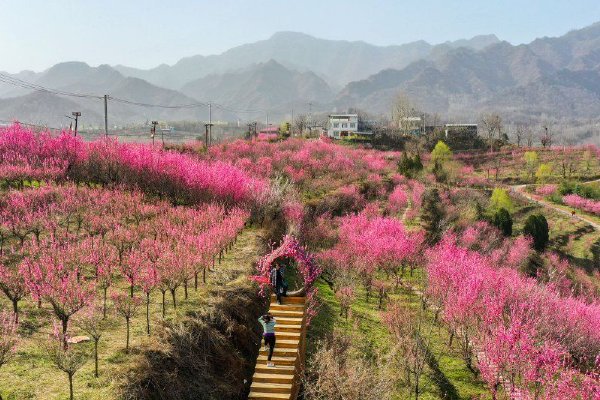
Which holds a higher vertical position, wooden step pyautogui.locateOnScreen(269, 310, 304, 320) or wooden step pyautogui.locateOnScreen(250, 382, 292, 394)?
wooden step pyautogui.locateOnScreen(269, 310, 304, 320)

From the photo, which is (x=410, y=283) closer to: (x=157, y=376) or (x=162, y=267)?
(x=162, y=267)

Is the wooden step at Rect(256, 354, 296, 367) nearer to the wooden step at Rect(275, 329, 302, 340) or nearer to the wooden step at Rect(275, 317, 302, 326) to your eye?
the wooden step at Rect(275, 329, 302, 340)

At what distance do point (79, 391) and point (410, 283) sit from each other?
2260 cm

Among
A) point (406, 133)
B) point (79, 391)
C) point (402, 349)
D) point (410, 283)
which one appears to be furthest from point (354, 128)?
point (79, 391)

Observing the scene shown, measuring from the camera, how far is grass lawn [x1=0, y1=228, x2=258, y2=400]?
39.9 ft

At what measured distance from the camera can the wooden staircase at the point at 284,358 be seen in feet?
50.7

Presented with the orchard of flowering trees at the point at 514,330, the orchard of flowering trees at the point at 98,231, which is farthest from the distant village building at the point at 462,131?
the orchard of flowering trees at the point at 514,330

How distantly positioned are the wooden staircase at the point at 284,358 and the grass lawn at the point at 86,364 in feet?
10.7

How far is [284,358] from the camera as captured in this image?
16.6 metres

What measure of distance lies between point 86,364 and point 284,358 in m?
6.64

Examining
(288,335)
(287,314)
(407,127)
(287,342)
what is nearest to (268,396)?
(287,342)

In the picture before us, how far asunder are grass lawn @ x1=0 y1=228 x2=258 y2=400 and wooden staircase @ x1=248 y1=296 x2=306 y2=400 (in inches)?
129

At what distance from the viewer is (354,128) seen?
131m

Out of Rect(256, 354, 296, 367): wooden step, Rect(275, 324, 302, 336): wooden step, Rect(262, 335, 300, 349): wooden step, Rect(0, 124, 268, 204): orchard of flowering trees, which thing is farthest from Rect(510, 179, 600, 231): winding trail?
Rect(256, 354, 296, 367): wooden step
